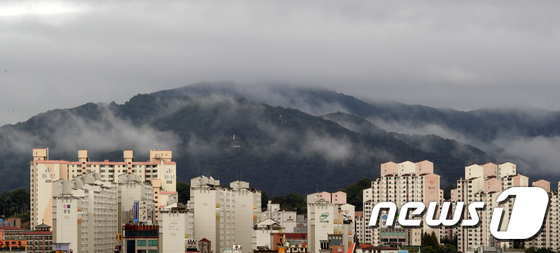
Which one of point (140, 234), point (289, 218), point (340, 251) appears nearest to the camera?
point (140, 234)

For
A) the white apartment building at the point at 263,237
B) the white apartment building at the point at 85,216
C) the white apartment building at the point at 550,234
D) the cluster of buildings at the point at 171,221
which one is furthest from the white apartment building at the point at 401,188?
the white apartment building at the point at 85,216

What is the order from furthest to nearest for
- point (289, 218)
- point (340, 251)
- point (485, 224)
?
point (289, 218)
point (485, 224)
point (340, 251)

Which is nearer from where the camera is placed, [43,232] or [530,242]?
[43,232]

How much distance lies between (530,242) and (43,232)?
62.3 m

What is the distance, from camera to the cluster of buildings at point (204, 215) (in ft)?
278

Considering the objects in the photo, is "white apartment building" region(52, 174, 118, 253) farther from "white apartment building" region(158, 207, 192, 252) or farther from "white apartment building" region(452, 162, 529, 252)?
"white apartment building" region(452, 162, 529, 252)

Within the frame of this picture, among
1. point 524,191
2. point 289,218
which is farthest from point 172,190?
point 524,191

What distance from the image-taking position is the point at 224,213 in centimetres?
9775

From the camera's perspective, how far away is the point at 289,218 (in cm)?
13400

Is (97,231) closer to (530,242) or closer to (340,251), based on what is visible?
(340,251)

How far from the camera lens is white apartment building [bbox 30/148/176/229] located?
126438 mm

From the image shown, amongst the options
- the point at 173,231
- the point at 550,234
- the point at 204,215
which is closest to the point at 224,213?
the point at 204,215

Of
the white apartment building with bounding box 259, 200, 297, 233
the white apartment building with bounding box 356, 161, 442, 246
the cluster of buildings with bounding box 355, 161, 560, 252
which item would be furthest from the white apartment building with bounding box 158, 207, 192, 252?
the white apartment building with bounding box 356, 161, 442, 246

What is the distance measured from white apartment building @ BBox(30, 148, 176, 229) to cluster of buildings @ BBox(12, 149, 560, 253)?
148mm
